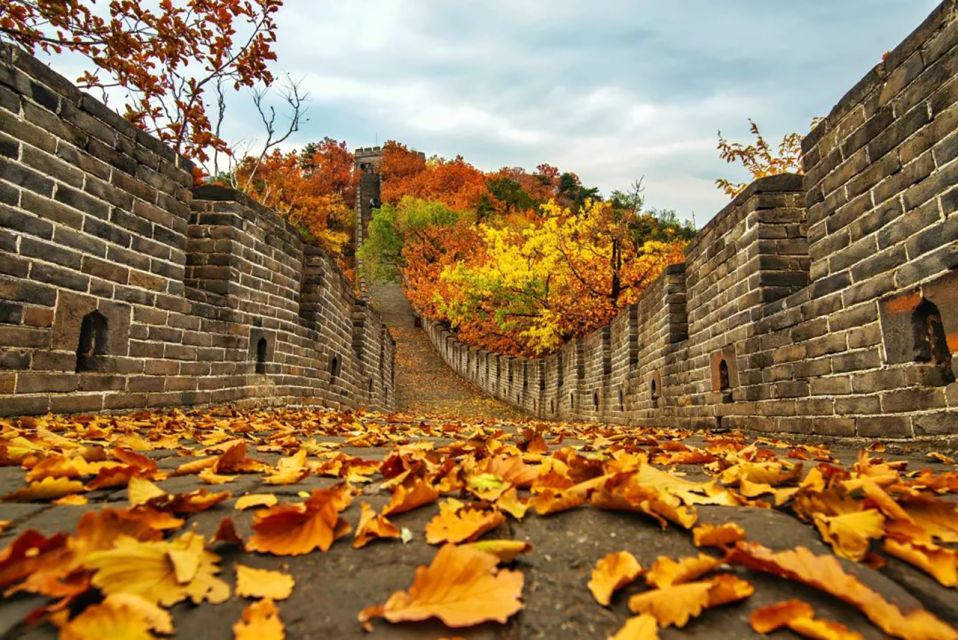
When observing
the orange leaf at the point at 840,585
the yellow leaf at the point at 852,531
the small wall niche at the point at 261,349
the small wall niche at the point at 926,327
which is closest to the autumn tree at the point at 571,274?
the small wall niche at the point at 261,349

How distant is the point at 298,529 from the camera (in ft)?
4.12

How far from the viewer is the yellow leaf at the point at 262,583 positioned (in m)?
0.99

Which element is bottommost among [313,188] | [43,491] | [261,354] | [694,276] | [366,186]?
[43,491]

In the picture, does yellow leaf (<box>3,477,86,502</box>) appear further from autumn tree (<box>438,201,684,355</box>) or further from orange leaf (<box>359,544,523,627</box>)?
autumn tree (<box>438,201,684,355</box>)

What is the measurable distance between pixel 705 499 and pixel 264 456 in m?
2.05

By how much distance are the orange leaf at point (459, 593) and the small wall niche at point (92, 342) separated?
14.0ft

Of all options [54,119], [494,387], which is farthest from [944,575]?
[494,387]

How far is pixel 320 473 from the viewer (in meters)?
2.04

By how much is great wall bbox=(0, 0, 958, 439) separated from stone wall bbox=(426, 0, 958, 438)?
0.04ft

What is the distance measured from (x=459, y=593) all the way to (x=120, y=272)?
4689 mm

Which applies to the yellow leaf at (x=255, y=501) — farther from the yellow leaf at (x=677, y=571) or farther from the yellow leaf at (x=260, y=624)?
the yellow leaf at (x=677, y=571)

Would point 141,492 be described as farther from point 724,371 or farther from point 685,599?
point 724,371

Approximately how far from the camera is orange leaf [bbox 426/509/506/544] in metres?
1.25

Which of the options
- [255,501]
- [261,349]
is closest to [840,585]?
[255,501]
